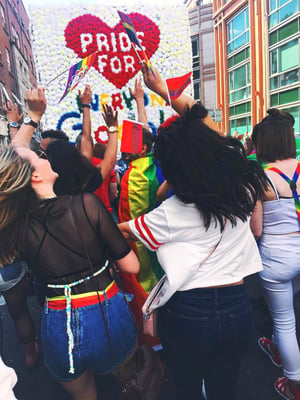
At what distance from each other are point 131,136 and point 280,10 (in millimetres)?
19892

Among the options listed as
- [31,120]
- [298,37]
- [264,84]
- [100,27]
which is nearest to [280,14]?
[298,37]

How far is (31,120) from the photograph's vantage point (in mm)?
1871

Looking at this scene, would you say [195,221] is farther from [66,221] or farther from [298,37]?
[298,37]

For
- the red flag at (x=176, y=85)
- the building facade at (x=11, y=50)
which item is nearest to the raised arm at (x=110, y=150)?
the red flag at (x=176, y=85)

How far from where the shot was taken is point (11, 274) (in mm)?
2039

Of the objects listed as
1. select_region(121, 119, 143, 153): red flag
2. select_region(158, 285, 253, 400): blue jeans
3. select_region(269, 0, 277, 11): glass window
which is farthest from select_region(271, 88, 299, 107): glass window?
select_region(158, 285, 253, 400): blue jeans

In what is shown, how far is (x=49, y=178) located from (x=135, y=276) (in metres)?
1.14

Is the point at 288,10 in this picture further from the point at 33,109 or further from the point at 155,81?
the point at 33,109

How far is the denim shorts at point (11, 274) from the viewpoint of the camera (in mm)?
2010

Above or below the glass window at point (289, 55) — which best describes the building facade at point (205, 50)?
above

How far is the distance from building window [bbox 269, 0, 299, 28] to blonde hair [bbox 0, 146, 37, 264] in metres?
19.3

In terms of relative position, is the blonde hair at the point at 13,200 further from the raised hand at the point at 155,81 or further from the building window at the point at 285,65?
the building window at the point at 285,65

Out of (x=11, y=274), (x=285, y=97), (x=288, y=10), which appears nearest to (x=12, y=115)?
(x=11, y=274)

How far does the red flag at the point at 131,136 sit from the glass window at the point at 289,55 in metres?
17.6
